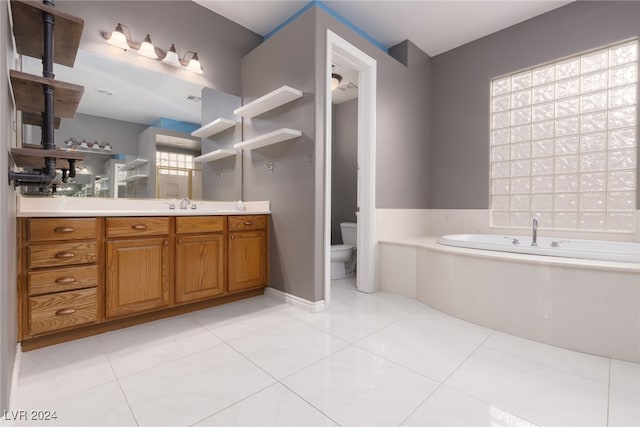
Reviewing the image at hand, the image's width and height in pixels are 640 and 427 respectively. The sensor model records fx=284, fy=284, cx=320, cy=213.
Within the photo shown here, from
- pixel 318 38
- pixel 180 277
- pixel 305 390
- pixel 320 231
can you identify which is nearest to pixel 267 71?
pixel 318 38

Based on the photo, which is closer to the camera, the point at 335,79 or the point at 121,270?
the point at 121,270

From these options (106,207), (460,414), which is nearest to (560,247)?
(460,414)

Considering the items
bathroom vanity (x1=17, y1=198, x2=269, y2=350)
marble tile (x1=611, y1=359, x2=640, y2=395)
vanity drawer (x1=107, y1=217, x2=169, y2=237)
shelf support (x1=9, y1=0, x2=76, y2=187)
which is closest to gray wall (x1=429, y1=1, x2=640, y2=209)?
marble tile (x1=611, y1=359, x2=640, y2=395)

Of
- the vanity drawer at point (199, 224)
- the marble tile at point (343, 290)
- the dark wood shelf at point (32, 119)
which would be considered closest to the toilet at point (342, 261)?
the marble tile at point (343, 290)

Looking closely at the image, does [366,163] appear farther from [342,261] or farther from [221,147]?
[221,147]

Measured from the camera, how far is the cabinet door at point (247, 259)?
2402 mm

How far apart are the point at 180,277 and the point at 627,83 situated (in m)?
3.99

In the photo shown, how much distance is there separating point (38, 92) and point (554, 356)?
2993mm

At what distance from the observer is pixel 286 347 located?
171 centimetres

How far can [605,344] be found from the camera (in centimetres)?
162

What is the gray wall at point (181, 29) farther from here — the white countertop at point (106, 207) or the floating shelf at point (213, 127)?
the white countertop at point (106, 207)

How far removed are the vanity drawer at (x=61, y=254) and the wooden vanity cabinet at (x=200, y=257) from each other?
0.50 m

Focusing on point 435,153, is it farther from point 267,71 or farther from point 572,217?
point 267,71

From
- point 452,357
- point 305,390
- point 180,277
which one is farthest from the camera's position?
point 180,277
